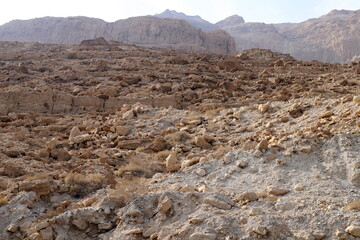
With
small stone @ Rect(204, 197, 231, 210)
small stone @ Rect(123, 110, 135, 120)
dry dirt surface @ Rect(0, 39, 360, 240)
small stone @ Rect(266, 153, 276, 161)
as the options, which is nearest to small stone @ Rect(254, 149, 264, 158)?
dry dirt surface @ Rect(0, 39, 360, 240)

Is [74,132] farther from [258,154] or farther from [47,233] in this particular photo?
[258,154]

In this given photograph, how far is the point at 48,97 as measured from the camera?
12.4 m

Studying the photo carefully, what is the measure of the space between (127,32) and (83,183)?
54959 mm

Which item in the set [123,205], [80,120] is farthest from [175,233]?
[80,120]

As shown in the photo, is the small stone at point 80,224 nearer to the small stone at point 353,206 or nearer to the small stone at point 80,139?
the small stone at point 353,206

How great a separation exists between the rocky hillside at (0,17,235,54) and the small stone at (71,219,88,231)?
46.2 meters

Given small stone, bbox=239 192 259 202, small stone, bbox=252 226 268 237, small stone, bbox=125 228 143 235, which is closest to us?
small stone, bbox=252 226 268 237

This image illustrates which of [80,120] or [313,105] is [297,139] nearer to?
[313,105]

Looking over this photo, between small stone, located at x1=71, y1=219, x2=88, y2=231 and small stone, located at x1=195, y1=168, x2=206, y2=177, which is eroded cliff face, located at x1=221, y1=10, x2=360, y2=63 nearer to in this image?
small stone, located at x1=195, y1=168, x2=206, y2=177

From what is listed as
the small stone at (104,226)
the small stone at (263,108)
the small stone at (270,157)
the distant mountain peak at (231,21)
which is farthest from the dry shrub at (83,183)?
the distant mountain peak at (231,21)

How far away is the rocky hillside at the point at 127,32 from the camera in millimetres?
54156

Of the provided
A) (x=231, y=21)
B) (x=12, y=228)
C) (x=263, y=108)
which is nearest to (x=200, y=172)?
(x=12, y=228)

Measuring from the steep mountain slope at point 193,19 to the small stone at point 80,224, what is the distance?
93935 millimetres

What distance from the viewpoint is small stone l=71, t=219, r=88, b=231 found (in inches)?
182
